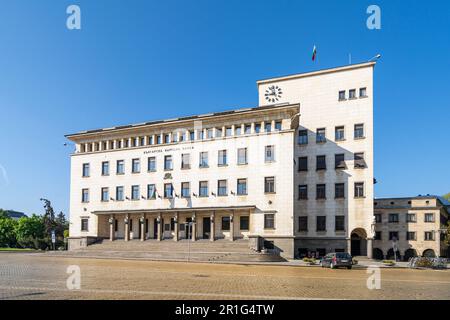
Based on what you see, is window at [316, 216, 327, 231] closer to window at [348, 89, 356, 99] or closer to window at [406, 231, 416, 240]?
window at [348, 89, 356, 99]

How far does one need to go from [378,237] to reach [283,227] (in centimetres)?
2953

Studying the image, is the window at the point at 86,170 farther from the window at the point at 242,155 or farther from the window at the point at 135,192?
the window at the point at 242,155

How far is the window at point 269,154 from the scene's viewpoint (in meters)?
45.3

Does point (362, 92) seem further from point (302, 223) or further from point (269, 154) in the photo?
point (302, 223)

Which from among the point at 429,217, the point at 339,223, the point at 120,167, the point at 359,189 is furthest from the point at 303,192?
the point at 429,217

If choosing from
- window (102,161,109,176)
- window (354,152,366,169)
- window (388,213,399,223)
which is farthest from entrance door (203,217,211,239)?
window (388,213,399,223)

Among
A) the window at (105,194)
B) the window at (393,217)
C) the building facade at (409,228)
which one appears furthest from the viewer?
the window at (393,217)

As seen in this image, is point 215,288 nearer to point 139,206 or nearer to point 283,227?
point 283,227

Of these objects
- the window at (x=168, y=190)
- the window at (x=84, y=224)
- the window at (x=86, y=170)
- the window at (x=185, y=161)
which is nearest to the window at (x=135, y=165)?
the window at (x=168, y=190)

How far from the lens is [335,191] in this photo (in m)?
47.1

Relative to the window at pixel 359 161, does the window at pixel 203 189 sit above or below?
below

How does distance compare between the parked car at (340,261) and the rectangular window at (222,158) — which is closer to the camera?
→ the parked car at (340,261)

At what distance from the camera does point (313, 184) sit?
158 ft
